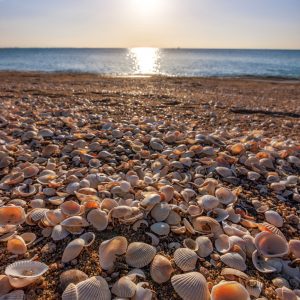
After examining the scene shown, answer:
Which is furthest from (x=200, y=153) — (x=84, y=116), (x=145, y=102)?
(x=145, y=102)

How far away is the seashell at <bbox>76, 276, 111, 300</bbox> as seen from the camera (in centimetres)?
142

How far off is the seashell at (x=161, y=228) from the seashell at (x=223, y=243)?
1.15 ft

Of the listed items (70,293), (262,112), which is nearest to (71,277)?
(70,293)

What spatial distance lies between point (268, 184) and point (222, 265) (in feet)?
4.25

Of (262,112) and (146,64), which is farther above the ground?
(262,112)

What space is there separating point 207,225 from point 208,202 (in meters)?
0.26

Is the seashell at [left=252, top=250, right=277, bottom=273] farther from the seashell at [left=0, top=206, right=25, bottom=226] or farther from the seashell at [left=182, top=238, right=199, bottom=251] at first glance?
the seashell at [left=0, top=206, right=25, bottom=226]

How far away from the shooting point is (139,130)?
4.10 meters

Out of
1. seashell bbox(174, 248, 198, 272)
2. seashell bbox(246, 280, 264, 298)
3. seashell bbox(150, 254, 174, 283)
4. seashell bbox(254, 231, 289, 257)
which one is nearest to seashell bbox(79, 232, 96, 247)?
seashell bbox(150, 254, 174, 283)

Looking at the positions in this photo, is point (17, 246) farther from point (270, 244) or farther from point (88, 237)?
point (270, 244)

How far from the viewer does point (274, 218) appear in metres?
2.18

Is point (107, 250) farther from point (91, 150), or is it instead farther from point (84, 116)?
point (84, 116)

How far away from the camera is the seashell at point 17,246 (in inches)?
68.4

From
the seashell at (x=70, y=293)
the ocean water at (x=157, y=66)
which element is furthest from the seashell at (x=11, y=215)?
the ocean water at (x=157, y=66)
